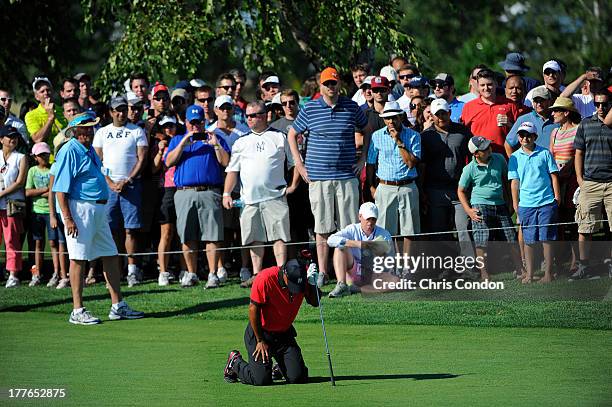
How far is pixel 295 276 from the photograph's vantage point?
10508 millimetres

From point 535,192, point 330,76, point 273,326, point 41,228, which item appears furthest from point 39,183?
point 273,326

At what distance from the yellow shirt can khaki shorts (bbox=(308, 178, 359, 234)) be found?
4.53 m

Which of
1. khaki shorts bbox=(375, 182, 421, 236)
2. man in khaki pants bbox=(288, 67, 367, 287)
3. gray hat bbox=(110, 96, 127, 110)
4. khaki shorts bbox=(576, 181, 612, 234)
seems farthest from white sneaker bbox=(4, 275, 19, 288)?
khaki shorts bbox=(576, 181, 612, 234)

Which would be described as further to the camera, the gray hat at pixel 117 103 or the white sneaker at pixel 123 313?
the gray hat at pixel 117 103

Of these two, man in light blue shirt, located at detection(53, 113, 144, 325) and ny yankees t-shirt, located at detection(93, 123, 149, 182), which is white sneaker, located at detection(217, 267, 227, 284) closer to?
ny yankees t-shirt, located at detection(93, 123, 149, 182)

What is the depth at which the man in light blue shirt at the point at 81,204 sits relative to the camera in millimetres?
14297

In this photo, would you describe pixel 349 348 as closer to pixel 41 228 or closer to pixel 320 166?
pixel 320 166

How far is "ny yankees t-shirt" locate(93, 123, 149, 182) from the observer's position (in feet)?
54.8

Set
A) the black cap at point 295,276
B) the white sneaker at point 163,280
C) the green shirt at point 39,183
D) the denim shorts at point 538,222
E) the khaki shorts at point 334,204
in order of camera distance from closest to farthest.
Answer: the black cap at point 295,276 → the denim shorts at point 538,222 → the khaki shorts at point 334,204 → the white sneaker at point 163,280 → the green shirt at point 39,183

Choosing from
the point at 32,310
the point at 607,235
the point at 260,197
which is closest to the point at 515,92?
the point at 607,235

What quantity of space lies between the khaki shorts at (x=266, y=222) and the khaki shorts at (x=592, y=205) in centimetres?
369

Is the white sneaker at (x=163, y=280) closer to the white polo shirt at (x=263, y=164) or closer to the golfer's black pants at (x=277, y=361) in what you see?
the white polo shirt at (x=263, y=164)

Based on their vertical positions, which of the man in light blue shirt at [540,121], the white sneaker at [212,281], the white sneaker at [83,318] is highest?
the man in light blue shirt at [540,121]

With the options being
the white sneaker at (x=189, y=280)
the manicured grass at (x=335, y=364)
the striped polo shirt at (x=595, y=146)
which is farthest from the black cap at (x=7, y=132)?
the striped polo shirt at (x=595, y=146)
